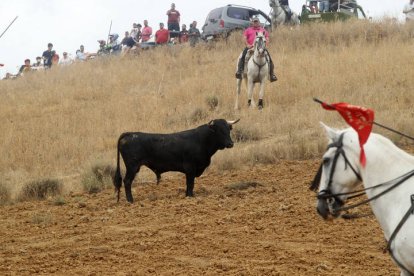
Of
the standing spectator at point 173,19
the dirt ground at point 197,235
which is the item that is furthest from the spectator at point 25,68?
the dirt ground at point 197,235

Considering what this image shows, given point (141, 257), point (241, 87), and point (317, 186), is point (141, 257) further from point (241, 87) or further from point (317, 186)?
point (241, 87)

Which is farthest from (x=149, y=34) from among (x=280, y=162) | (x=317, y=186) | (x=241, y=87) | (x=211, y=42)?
(x=317, y=186)

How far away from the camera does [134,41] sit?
38250 mm

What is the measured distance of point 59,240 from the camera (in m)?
11.8

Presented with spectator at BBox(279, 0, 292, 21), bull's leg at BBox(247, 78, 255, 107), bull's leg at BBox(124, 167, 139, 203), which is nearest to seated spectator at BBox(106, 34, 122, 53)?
spectator at BBox(279, 0, 292, 21)

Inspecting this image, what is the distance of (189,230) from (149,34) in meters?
27.3

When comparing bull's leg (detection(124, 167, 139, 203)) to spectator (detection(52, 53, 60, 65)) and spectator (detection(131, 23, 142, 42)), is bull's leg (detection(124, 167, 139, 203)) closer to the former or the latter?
spectator (detection(131, 23, 142, 42))

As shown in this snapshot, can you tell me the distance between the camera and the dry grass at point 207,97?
1975 cm

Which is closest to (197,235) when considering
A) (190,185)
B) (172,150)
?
(190,185)

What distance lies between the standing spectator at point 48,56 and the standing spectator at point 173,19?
599cm

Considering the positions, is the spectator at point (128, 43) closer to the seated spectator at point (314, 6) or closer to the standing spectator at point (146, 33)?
the standing spectator at point (146, 33)

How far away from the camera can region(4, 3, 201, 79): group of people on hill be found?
122 ft

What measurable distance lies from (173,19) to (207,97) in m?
12.3

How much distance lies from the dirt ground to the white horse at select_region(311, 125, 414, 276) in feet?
8.53
